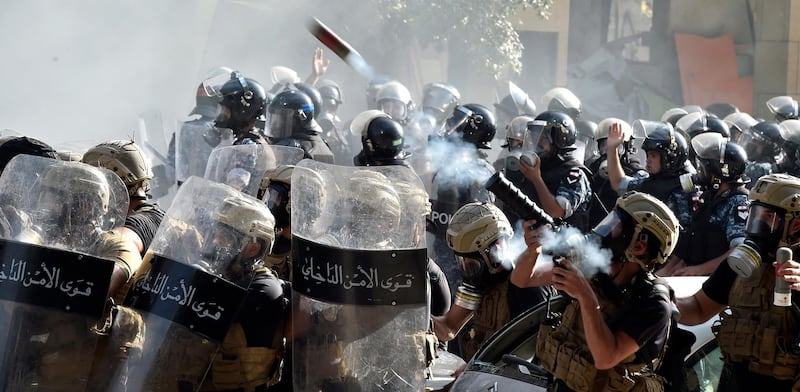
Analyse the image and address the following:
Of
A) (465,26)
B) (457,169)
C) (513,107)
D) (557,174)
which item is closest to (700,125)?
(513,107)

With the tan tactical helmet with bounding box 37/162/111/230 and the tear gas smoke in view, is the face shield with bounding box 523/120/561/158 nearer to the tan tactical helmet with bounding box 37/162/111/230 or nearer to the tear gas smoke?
the tear gas smoke

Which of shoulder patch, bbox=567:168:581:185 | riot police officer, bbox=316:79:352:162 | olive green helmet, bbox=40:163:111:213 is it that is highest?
olive green helmet, bbox=40:163:111:213

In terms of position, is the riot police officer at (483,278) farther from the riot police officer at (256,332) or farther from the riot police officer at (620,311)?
the riot police officer at (256,332)

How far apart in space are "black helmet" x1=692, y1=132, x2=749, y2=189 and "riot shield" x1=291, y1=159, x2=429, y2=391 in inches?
144

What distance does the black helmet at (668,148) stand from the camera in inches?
285

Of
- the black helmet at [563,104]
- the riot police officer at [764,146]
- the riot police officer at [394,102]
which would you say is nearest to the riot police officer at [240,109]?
the riot police officer at [394,102]

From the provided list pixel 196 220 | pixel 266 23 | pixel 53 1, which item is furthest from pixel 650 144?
pixel 266 23

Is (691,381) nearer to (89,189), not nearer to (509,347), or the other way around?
(509,347)

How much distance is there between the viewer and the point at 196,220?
3.46 meters

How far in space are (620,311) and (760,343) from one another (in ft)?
2.41

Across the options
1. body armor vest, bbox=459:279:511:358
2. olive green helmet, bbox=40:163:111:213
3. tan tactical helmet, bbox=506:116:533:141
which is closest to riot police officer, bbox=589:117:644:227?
tan tactical helmet, bbox=506:116:533:141

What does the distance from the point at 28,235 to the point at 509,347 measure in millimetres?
1721

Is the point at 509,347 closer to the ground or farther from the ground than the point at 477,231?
closer to the ground

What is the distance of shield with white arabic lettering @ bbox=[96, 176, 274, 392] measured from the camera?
132 inches
